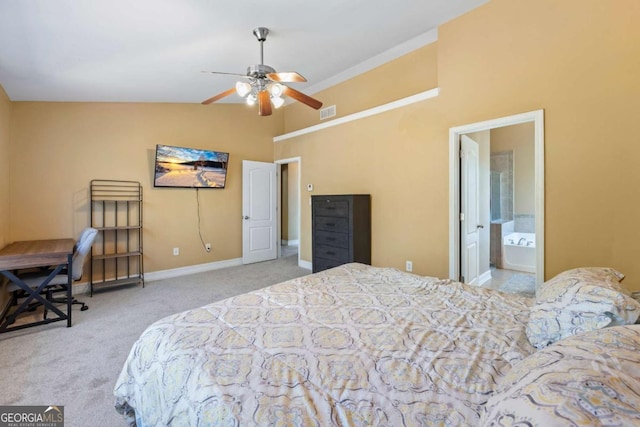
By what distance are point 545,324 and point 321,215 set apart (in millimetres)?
3150

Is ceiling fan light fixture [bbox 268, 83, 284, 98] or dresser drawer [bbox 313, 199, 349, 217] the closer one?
ceiling fan light fixture [bbox 268, 83, 284, 98]

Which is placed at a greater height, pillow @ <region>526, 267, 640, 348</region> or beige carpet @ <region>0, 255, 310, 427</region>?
pillow @ <region>526, 267, 640, 348</region>

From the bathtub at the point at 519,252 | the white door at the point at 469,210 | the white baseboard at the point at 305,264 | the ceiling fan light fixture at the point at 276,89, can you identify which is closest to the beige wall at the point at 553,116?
the white door at the point at 469,210

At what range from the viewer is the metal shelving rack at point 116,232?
3.95 metres

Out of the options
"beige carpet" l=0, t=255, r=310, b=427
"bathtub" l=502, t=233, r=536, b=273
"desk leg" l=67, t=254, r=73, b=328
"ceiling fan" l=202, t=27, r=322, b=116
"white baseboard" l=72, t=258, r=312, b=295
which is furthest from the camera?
"bathtub" l=502, t=233, r=536, b=273

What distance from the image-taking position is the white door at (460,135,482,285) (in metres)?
3.23

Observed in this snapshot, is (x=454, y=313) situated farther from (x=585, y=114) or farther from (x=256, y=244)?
(x=256, y=244)

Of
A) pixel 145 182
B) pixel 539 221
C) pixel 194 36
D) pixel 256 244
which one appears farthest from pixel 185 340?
pixel 256 244

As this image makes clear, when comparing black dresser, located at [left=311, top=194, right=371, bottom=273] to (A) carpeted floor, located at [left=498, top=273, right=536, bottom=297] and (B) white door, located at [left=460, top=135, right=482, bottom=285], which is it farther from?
(A) carpeted floor, located at [left=498, top=273, right=536, bottom=297]

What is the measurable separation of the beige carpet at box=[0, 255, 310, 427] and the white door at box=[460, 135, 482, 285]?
9.17ft

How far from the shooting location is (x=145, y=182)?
4.30 metres

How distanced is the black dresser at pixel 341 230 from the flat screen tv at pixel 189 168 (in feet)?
6.34

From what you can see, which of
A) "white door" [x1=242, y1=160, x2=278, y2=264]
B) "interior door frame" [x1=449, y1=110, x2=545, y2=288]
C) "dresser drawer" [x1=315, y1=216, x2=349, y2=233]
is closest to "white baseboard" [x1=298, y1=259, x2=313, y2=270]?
"white door" [x1=242, y1=160, x2=278, y2=264]

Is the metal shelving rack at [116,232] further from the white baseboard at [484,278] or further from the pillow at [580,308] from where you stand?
the white baseboard at [484,278]
